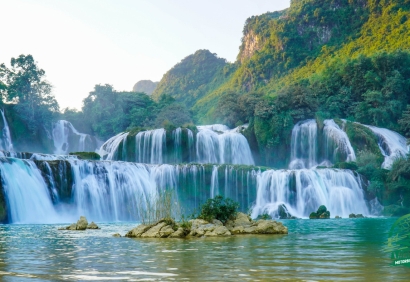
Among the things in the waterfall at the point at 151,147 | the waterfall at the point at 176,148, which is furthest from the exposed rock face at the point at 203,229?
the waterfall at the point at 151,147

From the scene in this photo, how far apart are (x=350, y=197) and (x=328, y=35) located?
47344 millimetres

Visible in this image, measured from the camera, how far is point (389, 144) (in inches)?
1946

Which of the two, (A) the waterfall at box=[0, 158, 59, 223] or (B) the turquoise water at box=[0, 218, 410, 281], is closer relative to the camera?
(B) the turquoise water at box=[0, 218, 410, 281]

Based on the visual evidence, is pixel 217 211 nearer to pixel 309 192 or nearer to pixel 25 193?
pixel 25 193

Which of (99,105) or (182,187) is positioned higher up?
(99,105)

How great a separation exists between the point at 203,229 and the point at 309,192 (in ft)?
77.5

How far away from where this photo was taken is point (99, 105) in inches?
2667

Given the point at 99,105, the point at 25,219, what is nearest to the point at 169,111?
the point at 99,105

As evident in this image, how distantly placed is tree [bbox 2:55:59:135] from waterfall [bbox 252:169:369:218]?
93.1ft

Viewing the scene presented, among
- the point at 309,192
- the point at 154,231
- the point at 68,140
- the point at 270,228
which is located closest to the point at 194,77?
the point at 68,140

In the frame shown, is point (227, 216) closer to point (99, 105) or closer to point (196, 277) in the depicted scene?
point (196, 277)

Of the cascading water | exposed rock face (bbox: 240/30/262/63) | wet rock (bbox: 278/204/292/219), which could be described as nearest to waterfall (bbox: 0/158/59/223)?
the cascading water

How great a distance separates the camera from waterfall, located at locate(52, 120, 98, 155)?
61812 mm

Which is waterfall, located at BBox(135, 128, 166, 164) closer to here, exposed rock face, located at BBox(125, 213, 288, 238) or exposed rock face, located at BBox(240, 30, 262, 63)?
exposed rock face, located at BBox(125, 213, 288, 238)
